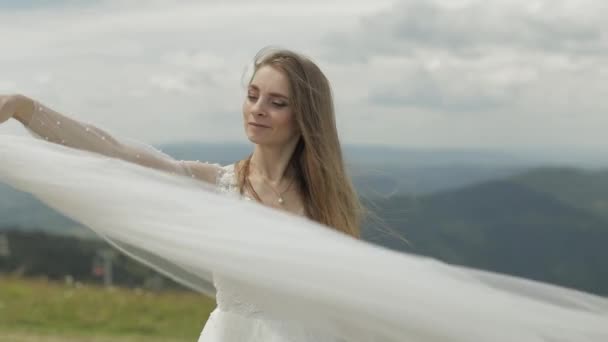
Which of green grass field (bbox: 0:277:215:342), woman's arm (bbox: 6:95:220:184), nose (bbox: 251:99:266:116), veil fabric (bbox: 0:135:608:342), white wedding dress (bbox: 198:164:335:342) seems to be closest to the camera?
veil fabric (bbox: 0:135:608:342)

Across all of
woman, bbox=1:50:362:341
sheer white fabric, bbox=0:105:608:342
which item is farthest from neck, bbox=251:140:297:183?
sheer white fabric, bbox=0:105:608:342

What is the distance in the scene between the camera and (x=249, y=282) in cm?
347

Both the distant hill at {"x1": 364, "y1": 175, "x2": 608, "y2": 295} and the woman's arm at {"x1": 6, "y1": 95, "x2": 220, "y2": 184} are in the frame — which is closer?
the woman's arm at {"x1": 6, "y1": 95, "x2": 220, "y2": 184}

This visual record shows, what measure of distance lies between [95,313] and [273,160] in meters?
8.16

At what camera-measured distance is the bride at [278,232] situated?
130 inches

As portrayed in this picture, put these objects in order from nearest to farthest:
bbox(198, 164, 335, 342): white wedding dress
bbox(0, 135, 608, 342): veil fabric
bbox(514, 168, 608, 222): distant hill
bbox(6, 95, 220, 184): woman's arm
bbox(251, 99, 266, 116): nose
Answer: bbox(0, 135, 608, 342): veil fabric → bbox(198, 164, 335, 342): white wedding dress → bbox(6, 95, 220, 184): woman's arm → bbox(251, 99, 266, 116): nose → bbox(514, 168, 608, 222): distant hill

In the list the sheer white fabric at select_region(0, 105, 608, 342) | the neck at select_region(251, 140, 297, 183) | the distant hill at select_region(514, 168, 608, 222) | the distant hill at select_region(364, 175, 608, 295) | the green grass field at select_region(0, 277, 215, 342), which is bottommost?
the distant hill at select_region(364, 175, 608, 295)

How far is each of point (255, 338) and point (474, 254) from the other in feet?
241

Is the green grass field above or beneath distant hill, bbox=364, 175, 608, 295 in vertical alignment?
above

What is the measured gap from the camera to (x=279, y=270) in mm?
3416

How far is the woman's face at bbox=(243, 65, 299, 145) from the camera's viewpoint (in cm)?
410

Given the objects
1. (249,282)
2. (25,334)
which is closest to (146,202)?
(249,282)

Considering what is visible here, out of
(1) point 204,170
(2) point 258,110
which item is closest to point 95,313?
(1) point 204,170

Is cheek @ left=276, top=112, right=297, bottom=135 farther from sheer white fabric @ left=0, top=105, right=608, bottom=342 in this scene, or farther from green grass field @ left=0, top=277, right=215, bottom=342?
green grass field @ left=0, top=277, right=215, bottom=342
